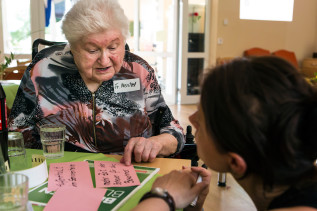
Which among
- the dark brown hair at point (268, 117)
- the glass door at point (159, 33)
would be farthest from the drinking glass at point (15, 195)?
the glass door at point (159, 33)

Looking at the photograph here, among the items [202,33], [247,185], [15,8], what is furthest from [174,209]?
[202,33]

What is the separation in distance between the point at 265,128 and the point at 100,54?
924 mm

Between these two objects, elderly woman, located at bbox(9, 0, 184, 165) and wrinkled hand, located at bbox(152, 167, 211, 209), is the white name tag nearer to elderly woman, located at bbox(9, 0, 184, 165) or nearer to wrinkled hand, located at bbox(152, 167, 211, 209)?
elderly woman, located at bbox(9, 0, 184, 165)

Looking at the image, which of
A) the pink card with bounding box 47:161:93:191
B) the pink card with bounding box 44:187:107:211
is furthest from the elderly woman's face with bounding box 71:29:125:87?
the pink card with bounding box 44:187:107:211

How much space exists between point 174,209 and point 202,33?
621 cm

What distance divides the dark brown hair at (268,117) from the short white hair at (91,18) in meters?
0.80

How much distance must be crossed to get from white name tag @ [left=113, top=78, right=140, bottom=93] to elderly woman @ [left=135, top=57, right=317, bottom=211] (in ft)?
2.65

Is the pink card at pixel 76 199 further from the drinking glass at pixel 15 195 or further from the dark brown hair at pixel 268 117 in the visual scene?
the dark brown hair at pixel 268 117

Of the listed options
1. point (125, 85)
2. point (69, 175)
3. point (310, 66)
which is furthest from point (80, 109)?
point (310, 66)

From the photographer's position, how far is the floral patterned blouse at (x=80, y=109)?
4.68ft

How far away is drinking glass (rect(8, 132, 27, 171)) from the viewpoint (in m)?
1.00

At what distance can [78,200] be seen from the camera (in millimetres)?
791

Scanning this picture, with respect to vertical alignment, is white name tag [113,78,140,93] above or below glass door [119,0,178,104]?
below

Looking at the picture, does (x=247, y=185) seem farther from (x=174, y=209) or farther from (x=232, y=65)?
(x=232, y=65)
